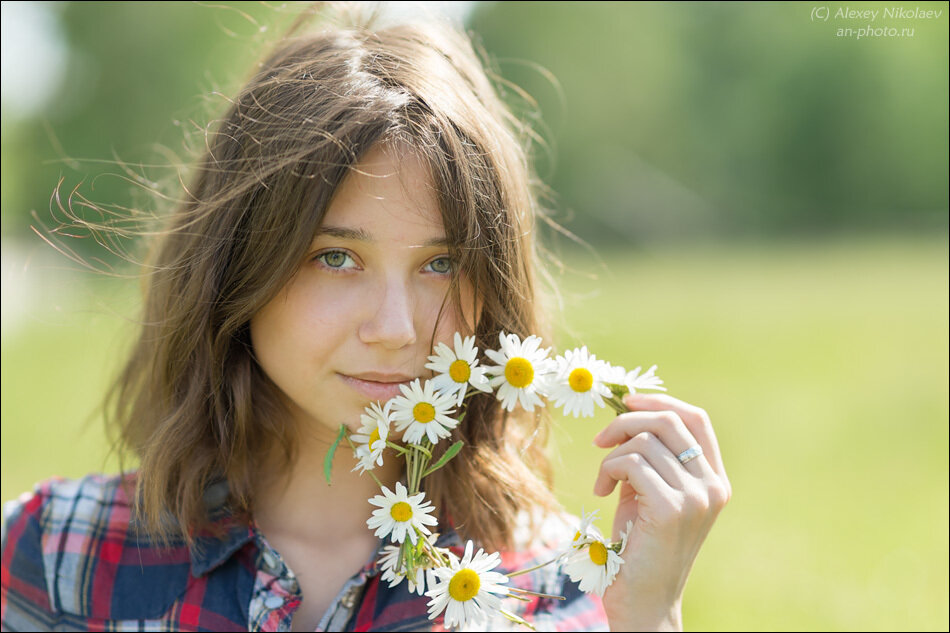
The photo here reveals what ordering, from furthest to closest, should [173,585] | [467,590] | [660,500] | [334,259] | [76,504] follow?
1. [76,504]
2. [173,585]
3. [334,259]
4. [660,500]
5. [467,590]

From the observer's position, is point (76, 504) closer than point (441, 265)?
No

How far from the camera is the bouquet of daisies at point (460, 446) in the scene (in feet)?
4.76

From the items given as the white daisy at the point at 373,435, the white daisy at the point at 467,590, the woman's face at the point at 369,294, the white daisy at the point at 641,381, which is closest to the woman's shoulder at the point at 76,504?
the woman's face at the point at 369,294

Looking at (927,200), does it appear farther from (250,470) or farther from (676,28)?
(250,470)

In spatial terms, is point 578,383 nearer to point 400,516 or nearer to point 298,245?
point 400,516

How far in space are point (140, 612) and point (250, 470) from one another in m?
0.39

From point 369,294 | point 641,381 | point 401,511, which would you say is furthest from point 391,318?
point 641,381

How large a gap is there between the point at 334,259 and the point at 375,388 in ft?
0.89

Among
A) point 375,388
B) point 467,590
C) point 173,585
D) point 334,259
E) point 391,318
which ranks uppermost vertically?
point 334,259

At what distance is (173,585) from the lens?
1.98 metres

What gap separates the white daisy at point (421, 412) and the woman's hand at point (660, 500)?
37 centimetres

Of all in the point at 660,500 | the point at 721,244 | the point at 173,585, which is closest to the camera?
the point at 660,500

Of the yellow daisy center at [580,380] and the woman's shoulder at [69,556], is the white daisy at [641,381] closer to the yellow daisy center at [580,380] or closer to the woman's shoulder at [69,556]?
the yellow daisy center at [580,380]

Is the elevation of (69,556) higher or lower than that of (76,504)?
lower
